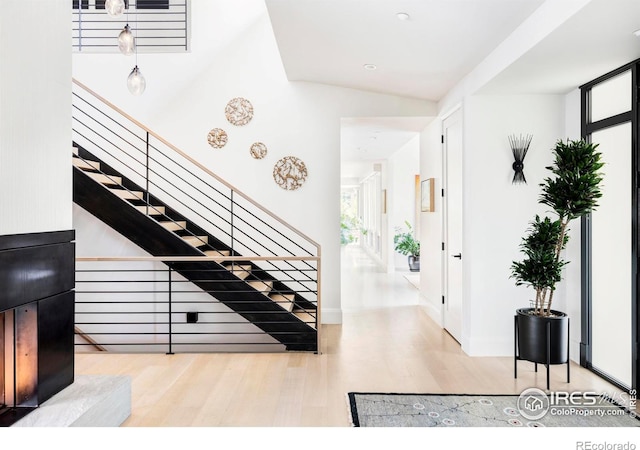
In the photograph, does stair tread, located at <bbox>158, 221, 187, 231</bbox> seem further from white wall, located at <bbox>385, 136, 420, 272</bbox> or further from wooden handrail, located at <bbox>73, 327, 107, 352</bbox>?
white wall, located at <bbox>385, 136, 420, 272</bbox>

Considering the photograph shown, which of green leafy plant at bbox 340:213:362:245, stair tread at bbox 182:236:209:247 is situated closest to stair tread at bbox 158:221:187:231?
stair tread at bbox 182:236:209:247

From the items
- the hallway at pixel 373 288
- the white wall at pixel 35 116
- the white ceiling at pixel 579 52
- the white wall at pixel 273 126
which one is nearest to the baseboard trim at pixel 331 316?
the white wall at pixel 273 126

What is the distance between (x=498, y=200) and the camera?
4.41 metres

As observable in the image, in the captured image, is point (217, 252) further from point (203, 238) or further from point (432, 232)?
point (432, 232)

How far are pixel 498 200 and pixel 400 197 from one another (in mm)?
6299

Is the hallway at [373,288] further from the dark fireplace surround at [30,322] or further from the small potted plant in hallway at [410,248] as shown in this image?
the dark fireplace surround at [30,322]

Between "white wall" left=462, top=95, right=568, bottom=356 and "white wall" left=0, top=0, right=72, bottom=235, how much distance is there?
3.33 m

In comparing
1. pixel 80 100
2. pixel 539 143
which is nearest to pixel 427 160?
pixel 539 143

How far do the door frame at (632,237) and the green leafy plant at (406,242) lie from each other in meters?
6.19

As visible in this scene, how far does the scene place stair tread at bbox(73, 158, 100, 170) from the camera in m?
5.04

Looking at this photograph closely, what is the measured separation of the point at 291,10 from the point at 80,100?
3611mm

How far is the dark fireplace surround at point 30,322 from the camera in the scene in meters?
2.29

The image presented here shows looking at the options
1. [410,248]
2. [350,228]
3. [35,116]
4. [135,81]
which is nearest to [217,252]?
[135,81]

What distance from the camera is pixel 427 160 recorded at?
20.8 feet
